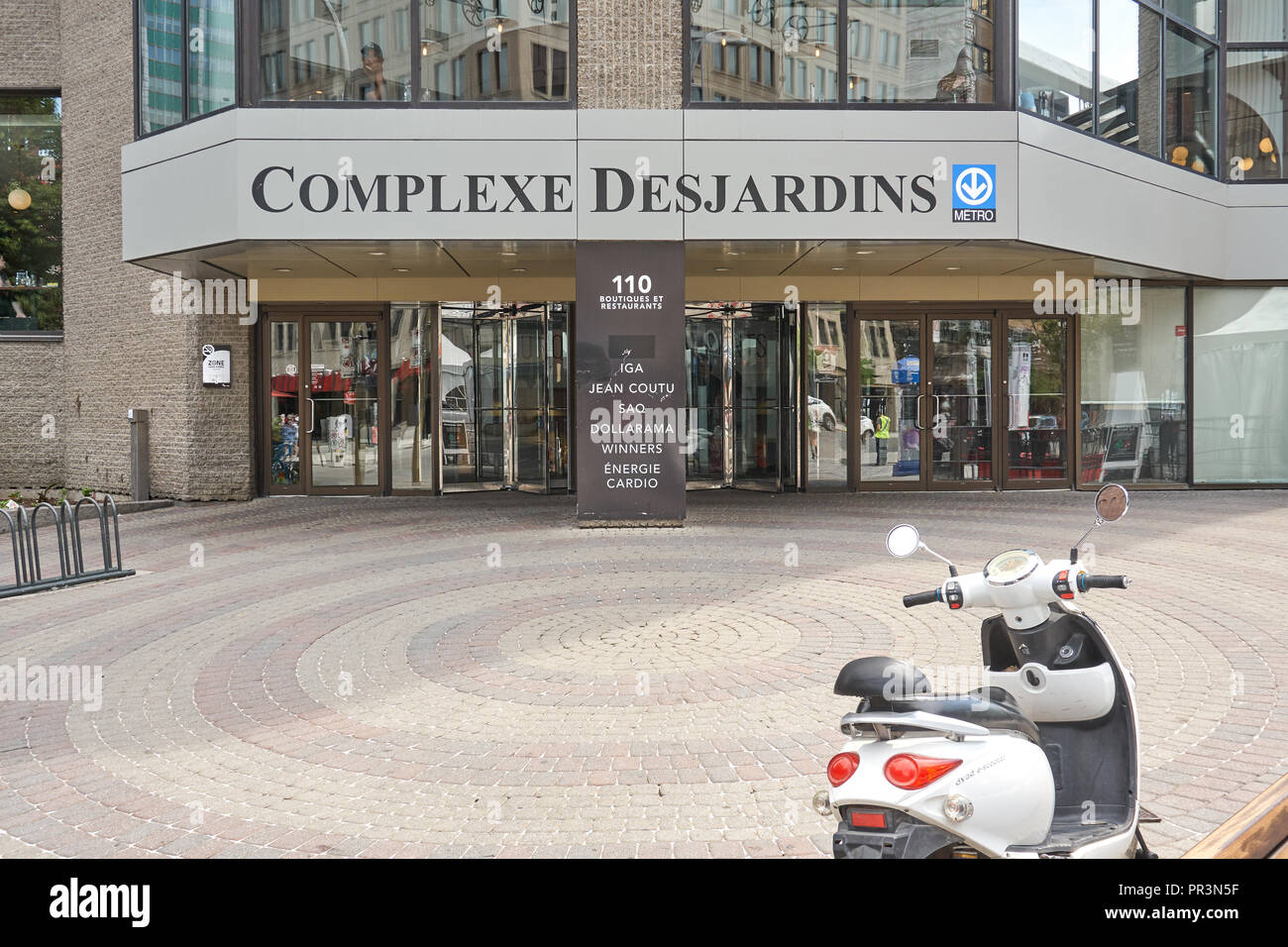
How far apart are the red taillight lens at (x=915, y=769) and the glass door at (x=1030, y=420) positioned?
50.2 ft

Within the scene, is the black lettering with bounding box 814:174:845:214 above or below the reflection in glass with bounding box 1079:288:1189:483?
above

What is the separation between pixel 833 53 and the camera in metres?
12.6

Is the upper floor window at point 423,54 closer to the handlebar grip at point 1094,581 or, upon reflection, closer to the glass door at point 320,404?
the glass door at point 320,404

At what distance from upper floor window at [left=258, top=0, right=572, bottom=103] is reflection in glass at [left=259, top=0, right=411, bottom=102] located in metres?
0.01

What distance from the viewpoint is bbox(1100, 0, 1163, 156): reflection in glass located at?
14641 millimetres

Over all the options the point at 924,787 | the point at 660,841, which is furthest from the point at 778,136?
the point at 924,787

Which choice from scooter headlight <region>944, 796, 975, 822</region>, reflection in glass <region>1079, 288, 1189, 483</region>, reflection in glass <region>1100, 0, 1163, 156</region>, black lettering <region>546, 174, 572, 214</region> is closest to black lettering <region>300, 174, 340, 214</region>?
black lettering <region>546, 174, 572, 214</region>

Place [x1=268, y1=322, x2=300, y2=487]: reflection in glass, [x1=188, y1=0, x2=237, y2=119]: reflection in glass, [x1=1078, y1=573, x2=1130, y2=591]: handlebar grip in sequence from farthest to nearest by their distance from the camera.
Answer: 1. [x1=268, y1=322, x2=300, y2=487]: reflection in glass
2. [x1=188, y1=0, x2=237, y2=119]: reflection in glass
3. [x1=1078, y1=573, x2=1130, y2=591]: handlebar grip

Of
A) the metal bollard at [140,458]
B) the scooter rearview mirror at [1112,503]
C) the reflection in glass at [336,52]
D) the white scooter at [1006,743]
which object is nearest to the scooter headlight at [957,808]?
the white scooter at [1006,743]

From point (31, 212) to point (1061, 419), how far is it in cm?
1869

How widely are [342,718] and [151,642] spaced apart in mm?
2486

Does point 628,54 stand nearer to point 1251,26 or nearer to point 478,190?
point 478,190

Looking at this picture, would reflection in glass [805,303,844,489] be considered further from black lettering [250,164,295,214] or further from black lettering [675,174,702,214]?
black lettering [250,164,295,214]

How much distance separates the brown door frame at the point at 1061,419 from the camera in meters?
17.0
